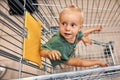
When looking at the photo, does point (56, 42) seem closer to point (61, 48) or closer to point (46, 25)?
point (61, 48)

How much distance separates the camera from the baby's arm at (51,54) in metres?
0.62

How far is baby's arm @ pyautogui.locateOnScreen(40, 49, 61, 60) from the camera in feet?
2.04

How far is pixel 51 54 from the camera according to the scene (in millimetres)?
626

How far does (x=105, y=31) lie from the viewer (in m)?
1.24

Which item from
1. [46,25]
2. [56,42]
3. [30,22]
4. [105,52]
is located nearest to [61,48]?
[56,42]

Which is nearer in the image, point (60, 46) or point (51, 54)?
point (51, 54)

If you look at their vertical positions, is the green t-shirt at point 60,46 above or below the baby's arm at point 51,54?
above

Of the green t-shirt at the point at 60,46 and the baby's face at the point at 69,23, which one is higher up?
the baby's face at the point at 69,23

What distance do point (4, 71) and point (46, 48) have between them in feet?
1.85

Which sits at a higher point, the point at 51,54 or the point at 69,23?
the point at 69,23

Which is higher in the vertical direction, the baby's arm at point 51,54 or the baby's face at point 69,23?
the baby's face at point 69,23

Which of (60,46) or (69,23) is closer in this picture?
(69,23)

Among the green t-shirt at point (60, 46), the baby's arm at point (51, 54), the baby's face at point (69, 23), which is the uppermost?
the baby's face at point (69, 23)

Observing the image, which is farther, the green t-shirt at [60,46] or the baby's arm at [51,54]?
the green t-shirt at [60,46]
